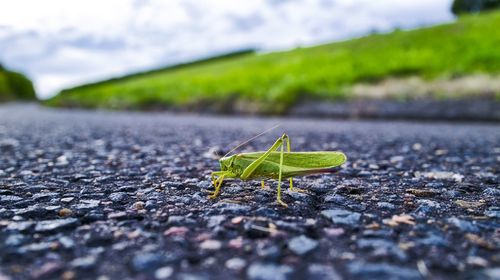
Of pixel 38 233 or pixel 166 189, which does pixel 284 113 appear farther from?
pixel 38 233

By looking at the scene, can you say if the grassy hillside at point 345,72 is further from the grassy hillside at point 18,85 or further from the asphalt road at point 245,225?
the grassy hillside at point 18,85

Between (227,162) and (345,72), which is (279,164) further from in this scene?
(345,72)

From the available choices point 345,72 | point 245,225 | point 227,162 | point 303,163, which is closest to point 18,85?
point 345,72

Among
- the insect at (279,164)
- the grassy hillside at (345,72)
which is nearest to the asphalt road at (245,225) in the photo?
the insect at (279,164)

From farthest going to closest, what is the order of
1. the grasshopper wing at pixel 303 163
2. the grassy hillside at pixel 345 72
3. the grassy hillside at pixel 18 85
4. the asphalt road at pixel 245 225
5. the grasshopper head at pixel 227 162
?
1. the grassy hillside at pixel 18 85
2. the grassy hillside at pixel 345 72
3. the grasshopper head at pixel 227 162
4. the grasshopper wing at pixel 303 163
5. the asphalt road at pixel 245 225

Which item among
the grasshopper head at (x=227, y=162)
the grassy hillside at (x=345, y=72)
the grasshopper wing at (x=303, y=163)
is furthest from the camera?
the grassy hillside at (x=345, y=72)

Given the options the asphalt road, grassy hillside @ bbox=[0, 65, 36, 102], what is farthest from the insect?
grassy hillside @ bbox=[0, 65, 36, 102]

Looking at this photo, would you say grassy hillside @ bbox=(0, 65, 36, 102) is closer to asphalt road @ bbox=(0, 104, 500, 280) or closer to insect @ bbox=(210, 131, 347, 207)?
asphalt road @ bbox=(0, 104, 500, 280)

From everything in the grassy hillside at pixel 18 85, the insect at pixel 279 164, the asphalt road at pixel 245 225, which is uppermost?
the grassy hillside at pixel 18 85

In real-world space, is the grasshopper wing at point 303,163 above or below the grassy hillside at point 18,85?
below
